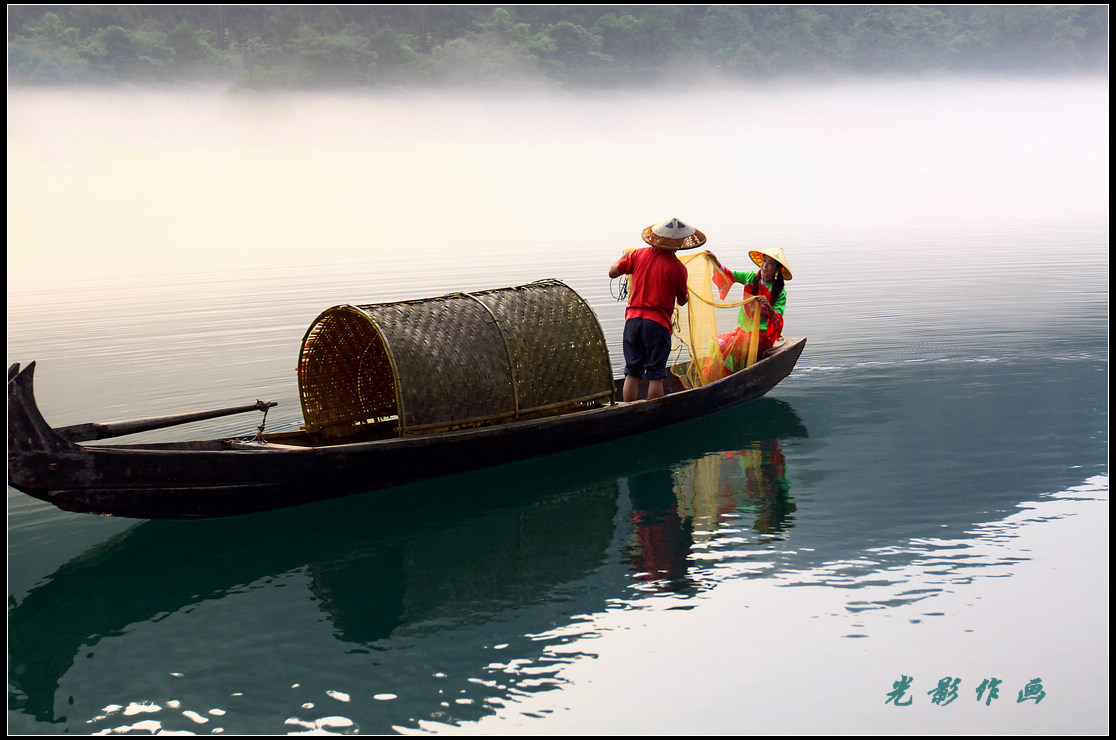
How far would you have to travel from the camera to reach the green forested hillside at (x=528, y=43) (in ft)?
262

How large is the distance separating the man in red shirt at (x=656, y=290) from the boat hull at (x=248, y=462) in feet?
1.35

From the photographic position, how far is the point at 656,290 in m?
9.21

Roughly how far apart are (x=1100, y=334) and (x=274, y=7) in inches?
3205

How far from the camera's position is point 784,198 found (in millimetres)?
80000

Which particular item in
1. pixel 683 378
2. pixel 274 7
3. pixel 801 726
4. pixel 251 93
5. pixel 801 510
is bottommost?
pixel 801 726

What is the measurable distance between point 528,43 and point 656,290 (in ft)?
279

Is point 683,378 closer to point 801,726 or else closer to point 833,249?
point 801,726

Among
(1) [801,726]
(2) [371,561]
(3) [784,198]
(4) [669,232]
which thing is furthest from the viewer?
(3) [784,198]

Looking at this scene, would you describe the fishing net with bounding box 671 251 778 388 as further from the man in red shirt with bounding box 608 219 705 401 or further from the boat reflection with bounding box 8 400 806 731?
the boat reflection with bounding box 8 400 806 731

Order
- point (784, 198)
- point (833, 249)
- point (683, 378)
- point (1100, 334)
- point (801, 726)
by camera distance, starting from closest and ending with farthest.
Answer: point (801, 726) → point (683, 378) → point (1100, 334) → point (833, 249) → point (784, 198)

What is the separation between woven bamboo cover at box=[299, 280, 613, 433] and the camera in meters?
7.83

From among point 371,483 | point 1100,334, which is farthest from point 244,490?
point 1100,334

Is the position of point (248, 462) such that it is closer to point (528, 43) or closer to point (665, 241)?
point (665, 241)

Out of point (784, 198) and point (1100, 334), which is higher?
point (784, 198)
